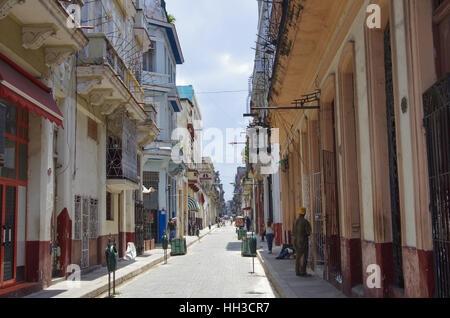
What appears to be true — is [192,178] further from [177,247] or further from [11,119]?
[11,119]

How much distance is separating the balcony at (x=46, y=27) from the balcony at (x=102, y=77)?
2385 millimetres

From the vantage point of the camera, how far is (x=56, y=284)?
39.4 feet

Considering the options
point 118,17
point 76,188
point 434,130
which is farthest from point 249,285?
point 118,17

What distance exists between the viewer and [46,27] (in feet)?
34.1

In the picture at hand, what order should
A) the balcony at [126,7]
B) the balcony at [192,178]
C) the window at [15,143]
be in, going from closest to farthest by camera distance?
the window at [15,143] → the balcony at [126,7] → the balcony at [192,178]

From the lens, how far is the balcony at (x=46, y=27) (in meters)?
9.44

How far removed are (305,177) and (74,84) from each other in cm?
710

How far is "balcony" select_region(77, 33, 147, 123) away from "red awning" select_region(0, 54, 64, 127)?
287cm

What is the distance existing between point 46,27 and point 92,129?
6066mm

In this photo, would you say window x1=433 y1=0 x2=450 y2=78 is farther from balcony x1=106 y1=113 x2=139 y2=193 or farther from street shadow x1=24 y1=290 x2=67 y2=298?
balcony x1=106 y1=113 x2=139 y2=193

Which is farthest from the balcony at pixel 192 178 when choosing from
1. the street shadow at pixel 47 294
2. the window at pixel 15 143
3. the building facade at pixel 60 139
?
the street shadow at pixel 47 294

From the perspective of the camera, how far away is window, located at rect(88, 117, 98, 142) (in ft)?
52.1

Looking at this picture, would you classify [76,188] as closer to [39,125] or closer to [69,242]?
[69,242]

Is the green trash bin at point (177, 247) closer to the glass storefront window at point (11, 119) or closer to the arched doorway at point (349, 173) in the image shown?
the glass storefront window at point (11, 119)
